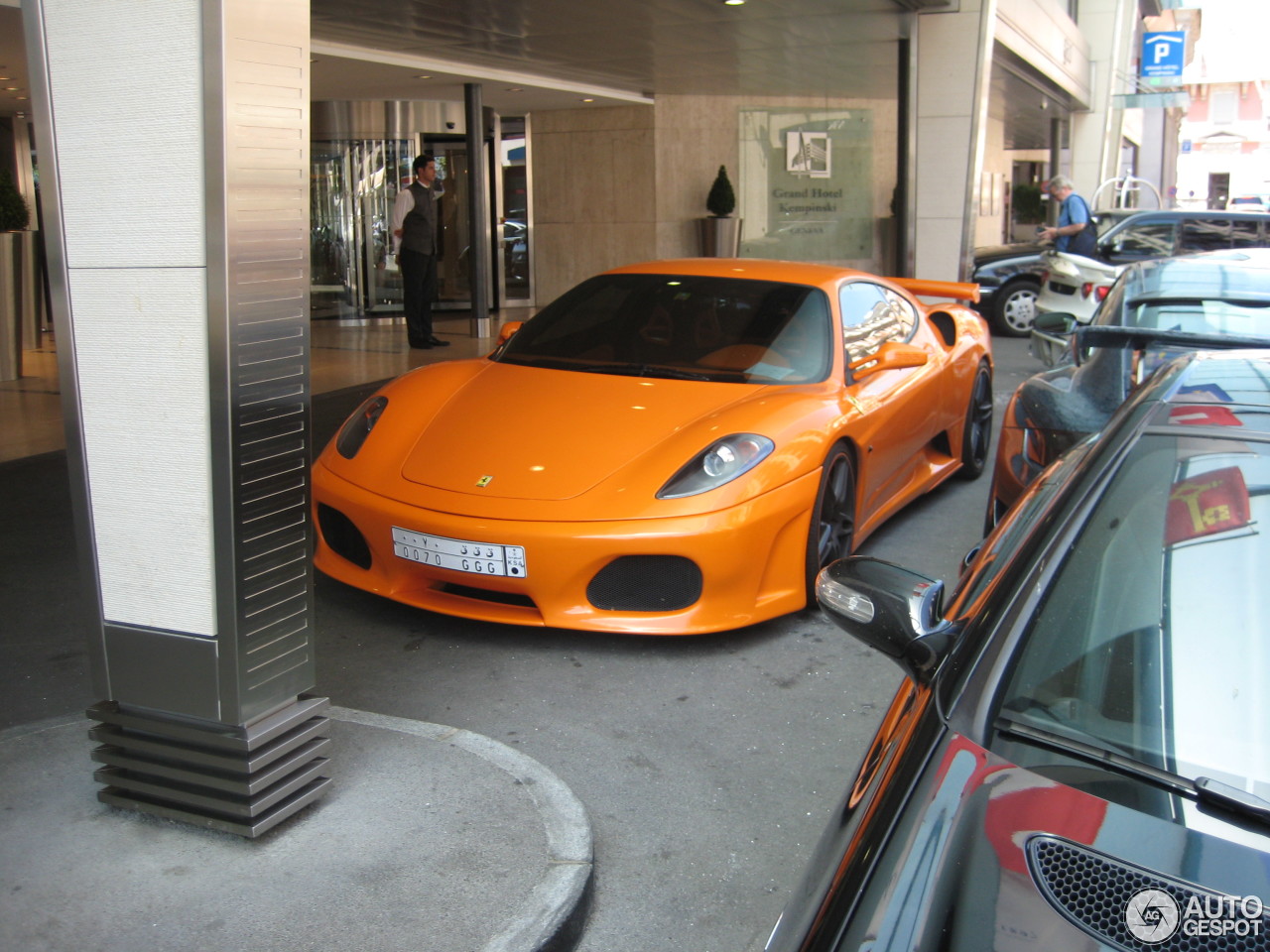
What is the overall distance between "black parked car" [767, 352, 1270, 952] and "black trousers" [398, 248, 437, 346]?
428 inches

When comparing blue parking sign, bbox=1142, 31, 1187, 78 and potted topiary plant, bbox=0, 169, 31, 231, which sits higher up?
blue parking sign, bbox=1142, 31, 1187, 78

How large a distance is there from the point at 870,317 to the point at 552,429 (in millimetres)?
1859

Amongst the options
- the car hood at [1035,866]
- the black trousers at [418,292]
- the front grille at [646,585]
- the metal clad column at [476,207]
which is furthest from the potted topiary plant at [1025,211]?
the car hood at [1035,866]

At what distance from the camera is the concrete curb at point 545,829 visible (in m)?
2.23

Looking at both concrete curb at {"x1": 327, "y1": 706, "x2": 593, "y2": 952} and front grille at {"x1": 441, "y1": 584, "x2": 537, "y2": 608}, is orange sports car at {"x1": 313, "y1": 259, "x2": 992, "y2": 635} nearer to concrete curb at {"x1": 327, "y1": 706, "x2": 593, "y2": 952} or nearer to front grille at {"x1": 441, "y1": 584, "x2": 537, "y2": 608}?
front grille at {"x1": 441, "y1": 584, "x2": 537, "y2": 608}

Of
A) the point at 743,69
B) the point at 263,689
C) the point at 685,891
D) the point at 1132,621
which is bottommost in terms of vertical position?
the point at 685,891

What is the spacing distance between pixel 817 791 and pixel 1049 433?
165 centimetres

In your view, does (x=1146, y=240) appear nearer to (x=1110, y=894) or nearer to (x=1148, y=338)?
(x=1148, y=338)

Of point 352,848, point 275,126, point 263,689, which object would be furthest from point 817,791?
point 275,126

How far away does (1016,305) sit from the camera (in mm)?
14062

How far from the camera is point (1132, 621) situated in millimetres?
1729

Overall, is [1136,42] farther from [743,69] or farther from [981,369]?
[981,369]

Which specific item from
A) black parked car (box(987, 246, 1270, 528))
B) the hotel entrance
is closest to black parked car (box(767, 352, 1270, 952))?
black parked car (box(987, 246, 1270, 528))

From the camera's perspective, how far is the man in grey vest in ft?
40.1
